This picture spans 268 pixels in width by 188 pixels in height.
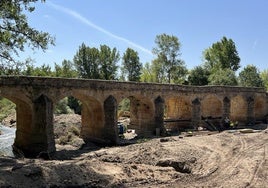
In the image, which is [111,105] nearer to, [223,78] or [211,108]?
[211,108]

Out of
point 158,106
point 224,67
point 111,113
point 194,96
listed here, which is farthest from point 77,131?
point 224,67

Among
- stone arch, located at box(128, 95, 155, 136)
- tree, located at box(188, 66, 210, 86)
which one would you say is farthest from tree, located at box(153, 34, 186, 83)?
stone arch, located at box(128, 95, 155, 136)

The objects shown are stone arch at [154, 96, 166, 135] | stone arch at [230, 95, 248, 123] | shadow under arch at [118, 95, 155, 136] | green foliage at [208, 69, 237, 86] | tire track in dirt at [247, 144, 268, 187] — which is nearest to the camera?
tire track in dirt at [247, 144, 268, 187]

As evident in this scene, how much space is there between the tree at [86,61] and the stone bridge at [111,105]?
23.2 meters

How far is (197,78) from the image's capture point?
2083 inches

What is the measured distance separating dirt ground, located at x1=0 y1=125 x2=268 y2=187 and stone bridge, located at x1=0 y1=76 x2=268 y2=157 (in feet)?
8.35

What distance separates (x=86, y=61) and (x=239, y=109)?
2683cm

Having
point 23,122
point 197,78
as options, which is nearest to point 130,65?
point 197,78

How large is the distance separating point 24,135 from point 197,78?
115ft

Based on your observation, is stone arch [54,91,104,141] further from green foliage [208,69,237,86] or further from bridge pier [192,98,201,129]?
green foliage [208,69,237,86]

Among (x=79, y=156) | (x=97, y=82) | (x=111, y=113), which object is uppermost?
(x=97, y=82)

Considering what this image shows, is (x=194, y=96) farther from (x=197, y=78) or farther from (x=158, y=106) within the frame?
(x=197, y=78)

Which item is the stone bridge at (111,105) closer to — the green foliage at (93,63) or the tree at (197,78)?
the tree at (197,78)

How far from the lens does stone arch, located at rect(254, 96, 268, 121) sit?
130ft
